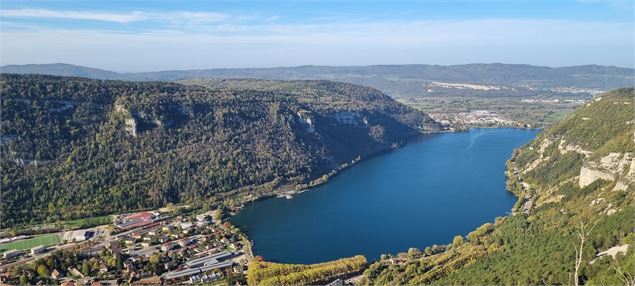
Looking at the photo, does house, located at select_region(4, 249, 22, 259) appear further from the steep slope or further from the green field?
the steep slope

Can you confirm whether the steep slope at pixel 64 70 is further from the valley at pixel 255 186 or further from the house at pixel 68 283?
the house at pixel 68 283

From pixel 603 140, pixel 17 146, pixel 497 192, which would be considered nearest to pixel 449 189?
pixel 497 192

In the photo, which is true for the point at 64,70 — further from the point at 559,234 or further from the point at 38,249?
the point at 559,234

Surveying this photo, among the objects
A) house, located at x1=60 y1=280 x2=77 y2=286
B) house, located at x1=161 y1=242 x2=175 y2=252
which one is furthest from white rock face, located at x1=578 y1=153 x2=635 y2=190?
house, located at x1=60 y1=280 x2=77 y2=286

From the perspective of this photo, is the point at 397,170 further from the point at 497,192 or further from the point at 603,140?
the point at 603,140

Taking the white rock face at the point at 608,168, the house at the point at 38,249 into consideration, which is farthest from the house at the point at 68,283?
the white rock face at the point at 608,168
